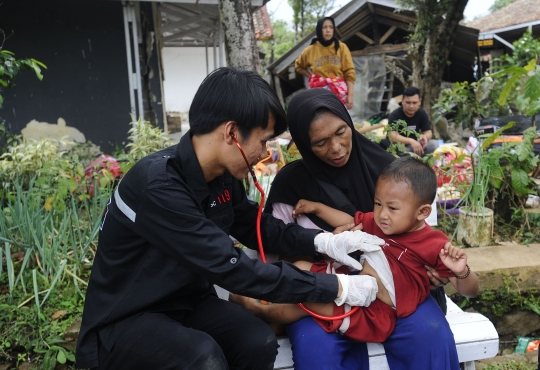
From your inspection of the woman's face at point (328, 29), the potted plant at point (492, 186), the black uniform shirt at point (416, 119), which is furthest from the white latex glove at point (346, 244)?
the woman's face at point (328, 29)

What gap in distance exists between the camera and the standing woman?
6.23m

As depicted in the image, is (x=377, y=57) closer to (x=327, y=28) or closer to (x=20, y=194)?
(x=327, y=28)

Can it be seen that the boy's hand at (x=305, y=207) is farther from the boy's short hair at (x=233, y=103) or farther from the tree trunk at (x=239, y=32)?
the tree trunk at (x=239, y=32)

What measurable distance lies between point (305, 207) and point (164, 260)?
0.87 meters

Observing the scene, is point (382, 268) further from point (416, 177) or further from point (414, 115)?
point (414, 115)

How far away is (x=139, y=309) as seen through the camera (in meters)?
1.65

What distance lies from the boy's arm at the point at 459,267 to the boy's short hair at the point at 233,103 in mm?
830

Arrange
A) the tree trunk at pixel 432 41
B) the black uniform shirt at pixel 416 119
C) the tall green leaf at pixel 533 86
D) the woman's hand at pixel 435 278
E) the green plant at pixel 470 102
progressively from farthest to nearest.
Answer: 1. the tree trunk at pixel 432 41
2. the green plant at pixel 470 102
3. the black uniform shirt at pixel 416 119
4. the tall green leaf at pixel 533 86
5. the woman's hand at pixel 435 278

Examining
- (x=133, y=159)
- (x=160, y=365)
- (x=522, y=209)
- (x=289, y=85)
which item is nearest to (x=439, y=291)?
(x=160, y=365)

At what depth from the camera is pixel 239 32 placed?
3854mm

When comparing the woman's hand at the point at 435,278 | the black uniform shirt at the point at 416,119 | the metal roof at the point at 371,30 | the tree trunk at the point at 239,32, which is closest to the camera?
the woman's hand at the point at 435,278

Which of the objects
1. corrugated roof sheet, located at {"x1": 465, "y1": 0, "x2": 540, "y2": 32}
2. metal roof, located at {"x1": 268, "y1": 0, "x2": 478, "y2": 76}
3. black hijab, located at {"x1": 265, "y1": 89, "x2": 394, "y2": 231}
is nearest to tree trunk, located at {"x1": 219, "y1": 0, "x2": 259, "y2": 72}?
black hijab, located at {"x1": 265, "y1": 89, "x2": 394, "y2": 231}

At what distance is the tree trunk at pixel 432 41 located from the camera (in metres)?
8.30

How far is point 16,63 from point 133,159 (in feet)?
3.75
